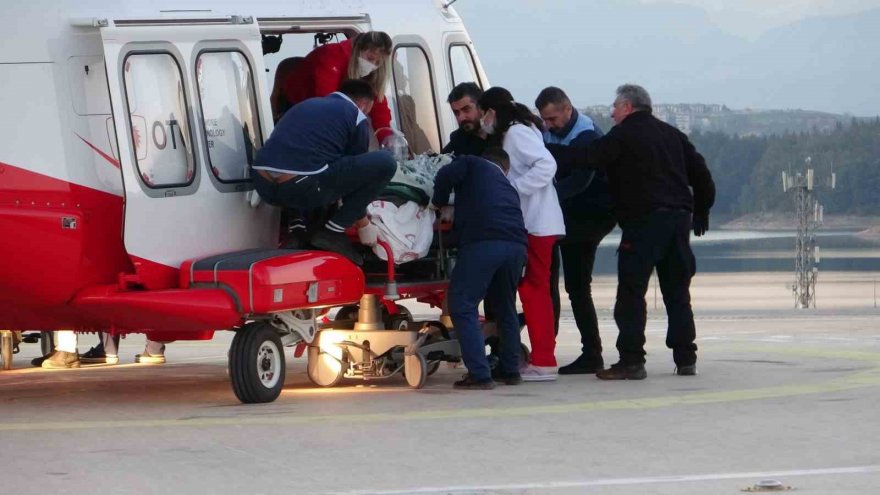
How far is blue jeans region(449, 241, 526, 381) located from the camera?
39.7 feet

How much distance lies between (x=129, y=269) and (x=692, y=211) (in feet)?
13.7

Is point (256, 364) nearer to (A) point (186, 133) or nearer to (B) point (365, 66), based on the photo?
(A) point (186, 133)

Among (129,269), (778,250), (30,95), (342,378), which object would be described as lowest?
(778,250)

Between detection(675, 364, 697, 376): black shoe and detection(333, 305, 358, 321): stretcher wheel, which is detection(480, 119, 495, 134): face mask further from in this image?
detection(675, 364, 697, 376): black shoe

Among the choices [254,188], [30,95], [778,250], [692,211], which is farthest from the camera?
[778,250]

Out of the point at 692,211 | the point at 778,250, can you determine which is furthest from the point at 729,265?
the point at 692,211

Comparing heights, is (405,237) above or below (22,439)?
above

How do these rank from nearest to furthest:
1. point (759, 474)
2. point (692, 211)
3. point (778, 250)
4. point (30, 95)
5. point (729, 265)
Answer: point (759, 474), point (30, 95), point (692, 211), point (729, 265), point (778, 250)

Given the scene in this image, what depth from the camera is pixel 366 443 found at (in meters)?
9.48

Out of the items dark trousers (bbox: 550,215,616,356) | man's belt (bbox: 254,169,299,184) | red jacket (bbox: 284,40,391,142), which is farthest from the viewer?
dark trousers (bbox: 550,215,616,356)

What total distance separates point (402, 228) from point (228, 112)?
145 centimetres

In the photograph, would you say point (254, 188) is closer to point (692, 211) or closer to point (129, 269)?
point (129, 269)

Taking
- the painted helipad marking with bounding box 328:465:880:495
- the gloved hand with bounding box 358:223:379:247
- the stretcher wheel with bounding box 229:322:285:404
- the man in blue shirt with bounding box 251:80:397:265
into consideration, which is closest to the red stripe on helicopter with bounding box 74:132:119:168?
the man in blue shirt with bounding box 251:80:397:265

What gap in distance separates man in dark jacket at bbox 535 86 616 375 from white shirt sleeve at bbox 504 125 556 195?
585 millimetres
